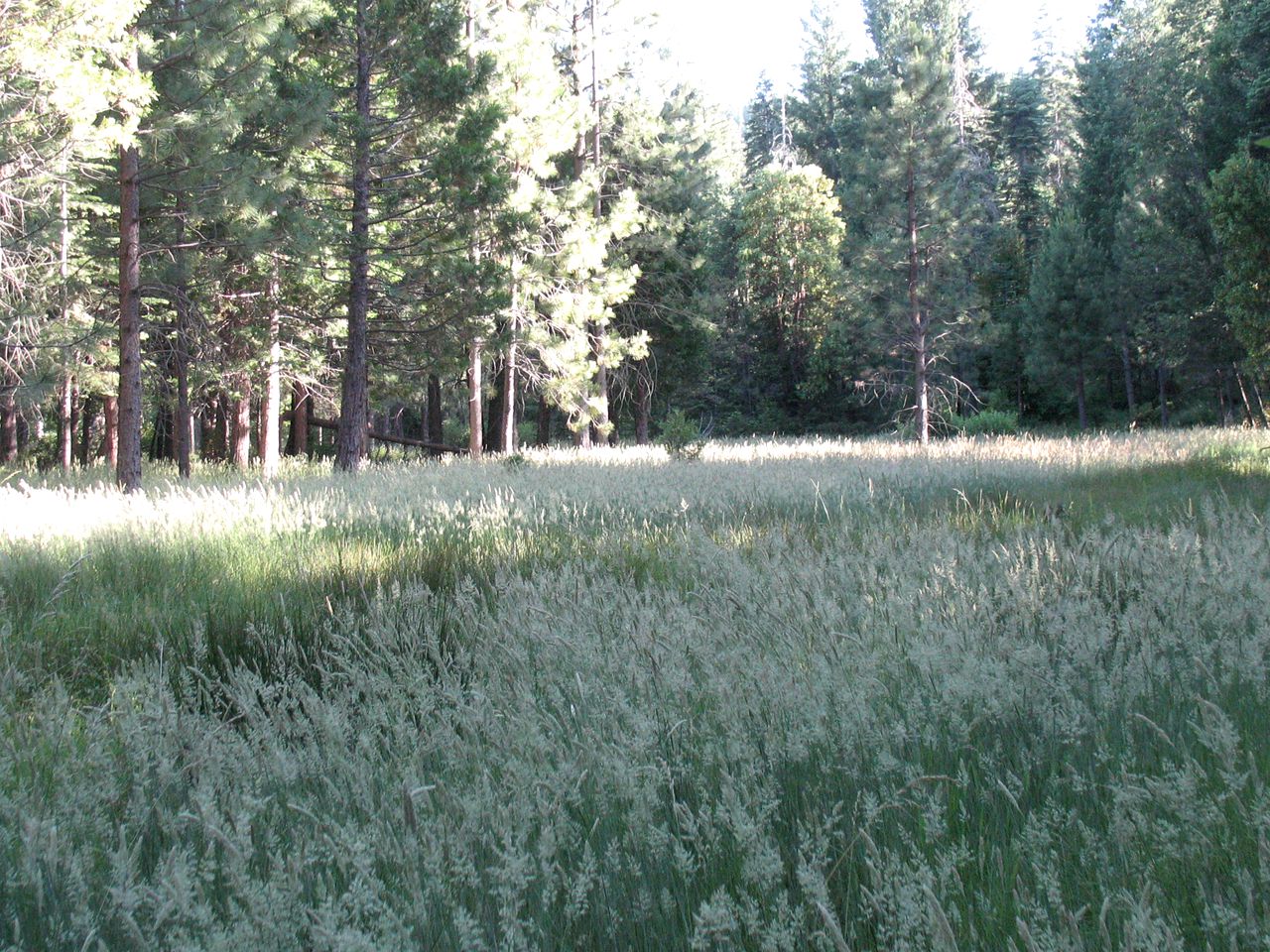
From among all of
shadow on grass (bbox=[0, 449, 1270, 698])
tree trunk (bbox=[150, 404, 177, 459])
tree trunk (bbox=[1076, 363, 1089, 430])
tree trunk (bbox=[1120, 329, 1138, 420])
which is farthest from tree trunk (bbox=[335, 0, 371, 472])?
tree trunk (bbox=[1120, 329, 1138, 420])

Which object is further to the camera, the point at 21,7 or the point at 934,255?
the point at 934,255

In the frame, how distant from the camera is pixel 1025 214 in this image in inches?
1775

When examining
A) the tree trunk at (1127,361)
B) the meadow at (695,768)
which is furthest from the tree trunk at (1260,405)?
the meadow at (695,768)

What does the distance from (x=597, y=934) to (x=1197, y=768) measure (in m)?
1.32

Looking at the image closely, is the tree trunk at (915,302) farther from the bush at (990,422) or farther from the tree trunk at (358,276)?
the tree trunk at (358,276)

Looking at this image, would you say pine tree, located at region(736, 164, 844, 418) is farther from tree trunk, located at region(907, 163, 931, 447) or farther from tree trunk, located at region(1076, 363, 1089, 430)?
tree trunk, located at region(907, 163, 931, 447)

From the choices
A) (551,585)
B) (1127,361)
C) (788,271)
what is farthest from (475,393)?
(1127,361)

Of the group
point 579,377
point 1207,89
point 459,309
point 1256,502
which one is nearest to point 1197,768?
point 1256,502

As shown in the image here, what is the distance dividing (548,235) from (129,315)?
36.7 feet

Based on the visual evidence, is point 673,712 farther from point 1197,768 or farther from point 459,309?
point 459,309

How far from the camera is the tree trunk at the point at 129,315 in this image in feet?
36.8

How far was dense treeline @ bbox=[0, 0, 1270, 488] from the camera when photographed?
1146 centimetres

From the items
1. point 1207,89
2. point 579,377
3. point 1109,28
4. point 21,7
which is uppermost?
point 1109,28

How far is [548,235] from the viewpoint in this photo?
819 inches
